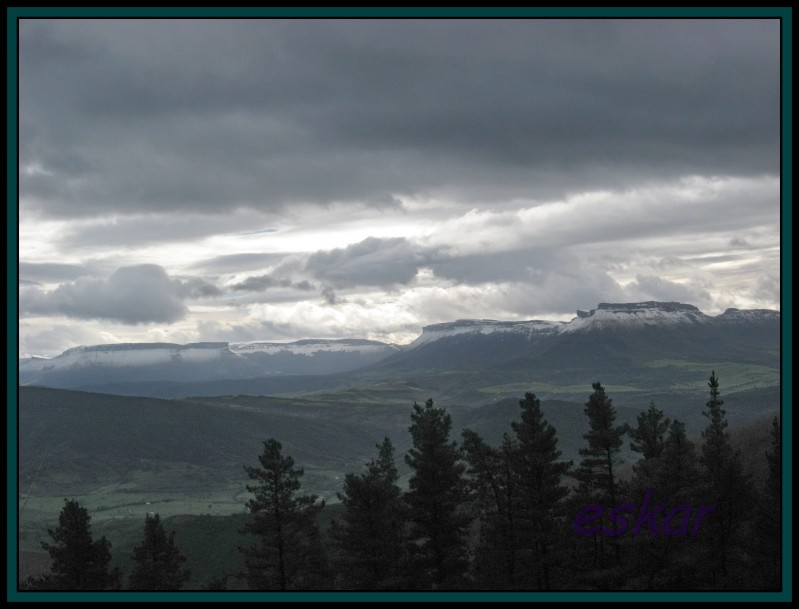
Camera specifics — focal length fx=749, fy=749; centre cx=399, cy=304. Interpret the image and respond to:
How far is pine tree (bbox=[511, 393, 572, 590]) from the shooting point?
52.2 m

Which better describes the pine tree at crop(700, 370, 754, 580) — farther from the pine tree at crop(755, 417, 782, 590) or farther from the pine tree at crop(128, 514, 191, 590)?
the pine tree at crop(128, 514, 191, 590)

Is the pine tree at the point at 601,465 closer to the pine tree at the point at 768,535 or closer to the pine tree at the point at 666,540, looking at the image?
the pine tree at the point at 666,540

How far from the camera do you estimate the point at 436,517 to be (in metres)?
54.5

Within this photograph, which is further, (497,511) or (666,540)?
(497,511)

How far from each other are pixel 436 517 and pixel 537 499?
7.40 meters

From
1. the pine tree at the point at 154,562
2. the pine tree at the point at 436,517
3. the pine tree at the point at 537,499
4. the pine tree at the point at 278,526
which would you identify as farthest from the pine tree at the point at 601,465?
the pine tree at the point at 154,562

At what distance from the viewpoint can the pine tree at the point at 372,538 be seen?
176 ft

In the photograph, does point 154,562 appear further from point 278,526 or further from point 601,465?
→ point 601,465

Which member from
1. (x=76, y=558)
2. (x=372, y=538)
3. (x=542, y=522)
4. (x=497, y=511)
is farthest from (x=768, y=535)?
(x=76, y=558)

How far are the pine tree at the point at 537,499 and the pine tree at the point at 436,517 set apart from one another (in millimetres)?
4432

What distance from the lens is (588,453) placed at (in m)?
54.8

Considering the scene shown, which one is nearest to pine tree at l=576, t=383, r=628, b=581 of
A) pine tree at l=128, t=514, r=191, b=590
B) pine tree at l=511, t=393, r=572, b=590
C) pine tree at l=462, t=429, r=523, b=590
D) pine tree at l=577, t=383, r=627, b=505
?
pine tree at l=577, t=383, r=627, b=505
